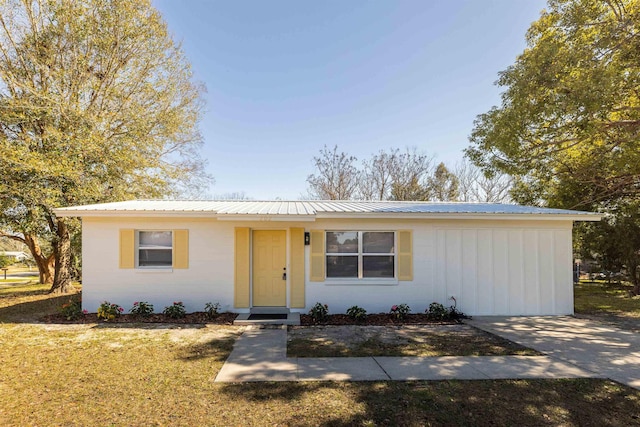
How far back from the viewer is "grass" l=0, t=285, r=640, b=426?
3477 millimetres

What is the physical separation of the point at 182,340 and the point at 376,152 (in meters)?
21.9

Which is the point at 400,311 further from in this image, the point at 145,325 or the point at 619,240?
the point at 619,240

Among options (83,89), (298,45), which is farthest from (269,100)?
(83,89)

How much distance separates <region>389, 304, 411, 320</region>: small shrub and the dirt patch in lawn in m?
0.52

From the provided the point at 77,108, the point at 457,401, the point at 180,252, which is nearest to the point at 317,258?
the point at 180,252

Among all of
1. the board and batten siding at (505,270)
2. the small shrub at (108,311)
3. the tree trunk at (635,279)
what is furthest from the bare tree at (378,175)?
the small shrub at (108,311)

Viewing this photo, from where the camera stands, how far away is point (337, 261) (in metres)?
8.59

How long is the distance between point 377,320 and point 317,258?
216cm

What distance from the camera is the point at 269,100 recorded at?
17.8 meters

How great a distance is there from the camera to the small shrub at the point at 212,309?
8.04 metres

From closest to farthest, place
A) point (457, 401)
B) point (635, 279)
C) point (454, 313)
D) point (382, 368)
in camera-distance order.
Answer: point (457, 401) < point (382, 368) < point (454, 313) < point (635, 279)

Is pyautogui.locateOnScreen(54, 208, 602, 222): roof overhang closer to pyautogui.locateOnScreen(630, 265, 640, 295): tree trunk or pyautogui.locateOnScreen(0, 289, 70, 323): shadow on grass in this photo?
pyautogui.locateOnScreen(0, 289, 70, 323): shadow on grass

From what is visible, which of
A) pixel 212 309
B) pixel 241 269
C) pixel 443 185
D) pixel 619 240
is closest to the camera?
pixel 212 309

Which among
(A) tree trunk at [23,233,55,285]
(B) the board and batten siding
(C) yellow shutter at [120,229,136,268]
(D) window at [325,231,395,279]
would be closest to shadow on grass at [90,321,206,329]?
(C) yellow shutter at [120,229,136,268]
